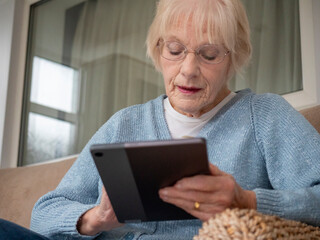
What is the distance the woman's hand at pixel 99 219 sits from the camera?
3.36 ft

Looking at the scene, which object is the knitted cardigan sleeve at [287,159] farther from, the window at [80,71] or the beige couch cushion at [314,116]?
the window at [80,71]

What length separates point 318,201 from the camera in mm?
1018

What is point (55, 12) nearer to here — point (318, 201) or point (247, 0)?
point (247, 0)

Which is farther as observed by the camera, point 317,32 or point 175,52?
point 317,32

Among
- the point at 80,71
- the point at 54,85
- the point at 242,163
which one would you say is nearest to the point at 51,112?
the point at 54,85

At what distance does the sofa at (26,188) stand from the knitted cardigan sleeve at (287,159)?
893 millimetres

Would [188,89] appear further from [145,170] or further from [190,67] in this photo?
A: [145,170]

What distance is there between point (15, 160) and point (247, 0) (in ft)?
5.24

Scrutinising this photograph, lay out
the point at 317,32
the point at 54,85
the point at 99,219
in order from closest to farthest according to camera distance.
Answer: the point at 99,219 → the point at 317,32 → the point at 54,85

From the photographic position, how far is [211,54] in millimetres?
1274

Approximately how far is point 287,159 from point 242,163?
105mm

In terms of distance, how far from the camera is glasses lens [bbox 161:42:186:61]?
50.3 inches

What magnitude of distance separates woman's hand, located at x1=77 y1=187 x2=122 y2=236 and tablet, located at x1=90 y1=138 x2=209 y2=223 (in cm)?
5

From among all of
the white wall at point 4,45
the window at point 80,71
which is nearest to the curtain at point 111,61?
the window at point 80,71
